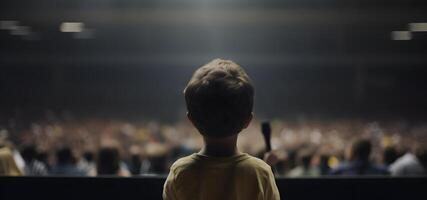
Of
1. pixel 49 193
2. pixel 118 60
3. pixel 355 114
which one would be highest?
pixel 49 193

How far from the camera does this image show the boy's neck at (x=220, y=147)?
1.30 metres

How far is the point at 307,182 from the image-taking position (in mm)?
2580

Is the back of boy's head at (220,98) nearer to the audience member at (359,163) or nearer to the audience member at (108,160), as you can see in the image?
the audience member at (108,160)

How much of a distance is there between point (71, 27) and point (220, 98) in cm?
1044

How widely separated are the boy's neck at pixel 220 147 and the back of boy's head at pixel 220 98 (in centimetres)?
Answer: 2

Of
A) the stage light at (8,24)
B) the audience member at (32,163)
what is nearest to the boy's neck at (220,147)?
the audience member at (32,163)

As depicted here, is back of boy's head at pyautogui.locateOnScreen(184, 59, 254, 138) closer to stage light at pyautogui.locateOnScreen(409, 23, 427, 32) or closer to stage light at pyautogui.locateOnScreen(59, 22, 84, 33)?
stage light at pyautogui.locateOnScreen(409, 23, 427, 32)

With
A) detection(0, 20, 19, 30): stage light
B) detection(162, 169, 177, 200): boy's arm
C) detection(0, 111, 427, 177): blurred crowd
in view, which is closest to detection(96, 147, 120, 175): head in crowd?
detection(162, 169, 177, 200): boy's arm

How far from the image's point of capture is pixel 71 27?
11.2 meters

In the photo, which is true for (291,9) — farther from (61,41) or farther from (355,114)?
(61,41)

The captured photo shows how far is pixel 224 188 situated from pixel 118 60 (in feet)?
36.3

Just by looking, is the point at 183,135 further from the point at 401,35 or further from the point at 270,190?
the point at 270,190

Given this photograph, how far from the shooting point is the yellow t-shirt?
1.25 metres

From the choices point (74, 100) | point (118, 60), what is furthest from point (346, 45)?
point (74, 100)
